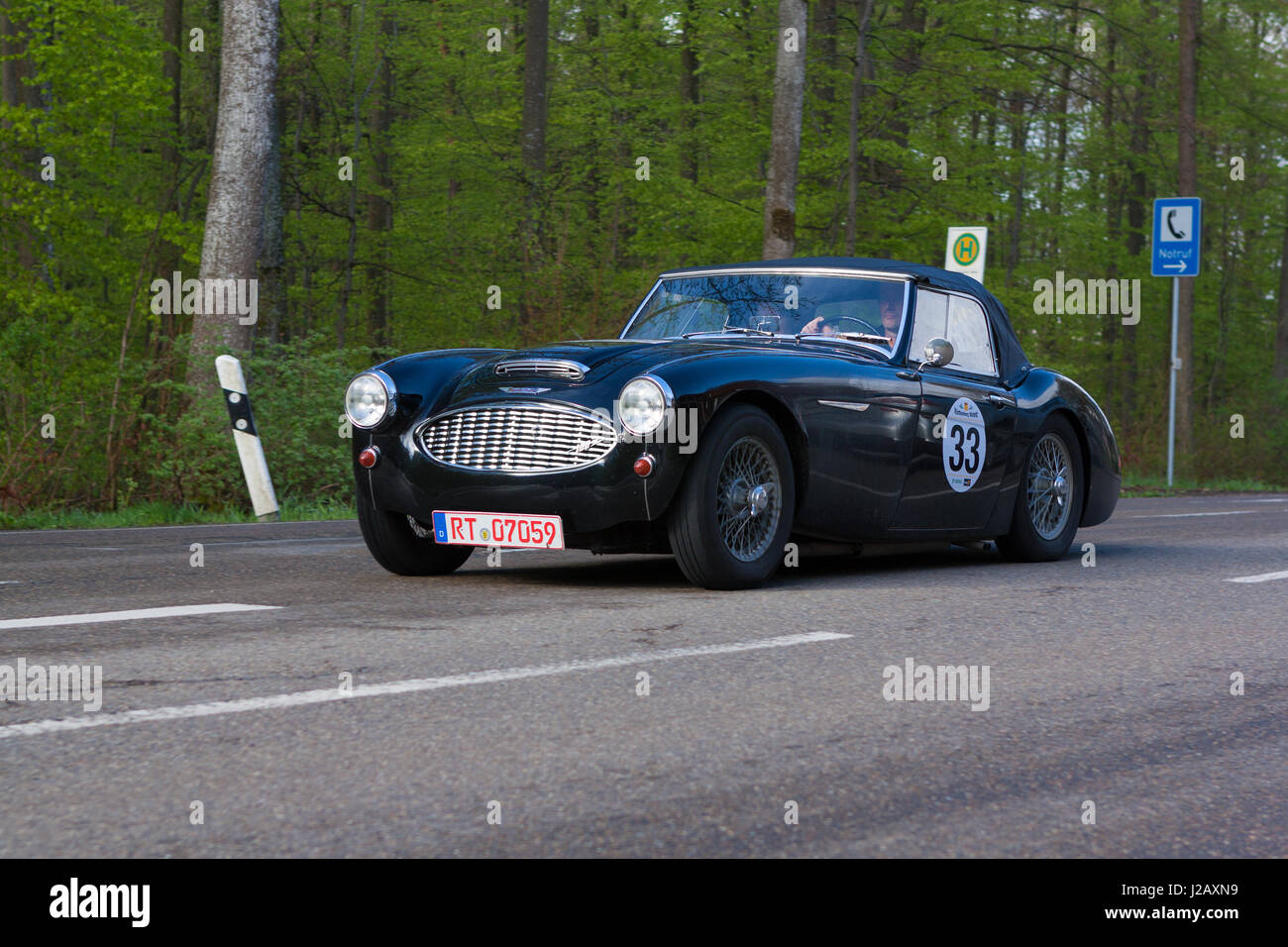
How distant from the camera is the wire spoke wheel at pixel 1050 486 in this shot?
350 inches

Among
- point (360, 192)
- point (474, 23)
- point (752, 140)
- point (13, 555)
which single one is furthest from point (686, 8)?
point (13, 555)

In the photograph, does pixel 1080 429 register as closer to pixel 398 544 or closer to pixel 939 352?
pixel 939 352

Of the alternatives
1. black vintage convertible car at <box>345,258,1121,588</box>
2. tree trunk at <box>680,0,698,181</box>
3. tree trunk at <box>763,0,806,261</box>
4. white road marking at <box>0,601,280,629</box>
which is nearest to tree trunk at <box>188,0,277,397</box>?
tree trunk at <box>763,0,806,261</box>

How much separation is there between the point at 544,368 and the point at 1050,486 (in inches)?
143

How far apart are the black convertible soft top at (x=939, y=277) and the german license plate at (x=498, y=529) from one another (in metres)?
2.37

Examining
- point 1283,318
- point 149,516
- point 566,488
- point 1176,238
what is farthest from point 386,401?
point 1283,318

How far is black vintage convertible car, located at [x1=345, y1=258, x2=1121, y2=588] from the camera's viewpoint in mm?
6551

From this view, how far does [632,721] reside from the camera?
13.7ft

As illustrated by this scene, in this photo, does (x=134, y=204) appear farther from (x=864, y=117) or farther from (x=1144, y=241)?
(x=1144, y=241)

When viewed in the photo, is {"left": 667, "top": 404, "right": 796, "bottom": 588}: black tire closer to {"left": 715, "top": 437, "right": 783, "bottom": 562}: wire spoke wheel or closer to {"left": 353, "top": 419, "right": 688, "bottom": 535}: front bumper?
{"left": 715, "top": 437, "right": 783, "bottom": 562}: wire spoke wheel

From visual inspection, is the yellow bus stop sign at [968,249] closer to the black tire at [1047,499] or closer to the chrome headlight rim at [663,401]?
the black tire at [1047,499]

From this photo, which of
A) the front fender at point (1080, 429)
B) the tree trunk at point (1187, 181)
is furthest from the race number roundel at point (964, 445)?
the tree trunk at point (1187, 181)

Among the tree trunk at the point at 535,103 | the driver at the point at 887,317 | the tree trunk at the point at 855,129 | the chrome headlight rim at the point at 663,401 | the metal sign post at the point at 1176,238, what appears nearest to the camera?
the chrome headlight rim at the point at 663,401

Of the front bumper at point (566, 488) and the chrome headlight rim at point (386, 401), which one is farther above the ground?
the chrome headlight rim at point (386, 401)
